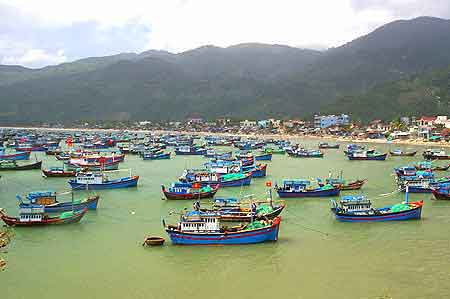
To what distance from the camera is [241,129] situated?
535ft

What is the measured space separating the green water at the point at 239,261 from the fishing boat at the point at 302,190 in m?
3.87

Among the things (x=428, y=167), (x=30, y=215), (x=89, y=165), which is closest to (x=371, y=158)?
(x=428, y=167)

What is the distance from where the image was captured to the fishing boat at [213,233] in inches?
1045

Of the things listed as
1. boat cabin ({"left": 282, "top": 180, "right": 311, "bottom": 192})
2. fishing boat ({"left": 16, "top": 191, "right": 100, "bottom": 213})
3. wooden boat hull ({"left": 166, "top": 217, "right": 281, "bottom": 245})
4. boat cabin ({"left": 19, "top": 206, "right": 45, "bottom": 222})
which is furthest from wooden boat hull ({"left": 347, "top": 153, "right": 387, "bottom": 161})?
boat cabin ({"left": 19, "top": 206, "right": 45, "bottom": 222})

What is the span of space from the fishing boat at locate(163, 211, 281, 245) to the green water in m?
0.44

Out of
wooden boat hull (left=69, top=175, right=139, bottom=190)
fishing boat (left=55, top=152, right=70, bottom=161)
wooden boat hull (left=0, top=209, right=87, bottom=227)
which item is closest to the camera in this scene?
wooden boat hull (left=0, top=209, right=87, bottom=227)

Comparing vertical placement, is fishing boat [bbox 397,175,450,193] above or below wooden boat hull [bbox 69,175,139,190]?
above

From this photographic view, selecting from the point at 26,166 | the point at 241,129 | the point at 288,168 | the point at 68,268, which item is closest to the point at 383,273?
the point at 68,268

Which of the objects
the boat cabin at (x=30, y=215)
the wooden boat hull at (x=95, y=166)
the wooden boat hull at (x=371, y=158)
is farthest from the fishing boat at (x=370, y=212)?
the wooden boat hull at (x=371, y=158)

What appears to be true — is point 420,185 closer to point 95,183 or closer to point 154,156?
point 95,183

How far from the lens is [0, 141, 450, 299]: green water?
21.3m

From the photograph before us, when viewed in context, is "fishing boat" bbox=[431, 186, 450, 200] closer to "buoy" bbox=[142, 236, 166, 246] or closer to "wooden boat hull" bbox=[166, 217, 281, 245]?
"wooden boat hull" bbox=[166, 217, 281, 245]

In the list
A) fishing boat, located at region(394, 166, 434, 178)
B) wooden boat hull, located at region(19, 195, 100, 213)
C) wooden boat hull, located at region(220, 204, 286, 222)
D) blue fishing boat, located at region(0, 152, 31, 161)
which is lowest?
blue fishing boat, located at region(0, 152, 31, 161)

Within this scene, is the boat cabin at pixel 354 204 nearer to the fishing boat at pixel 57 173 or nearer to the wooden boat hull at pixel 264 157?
the fishing boat at pixel 57 173
